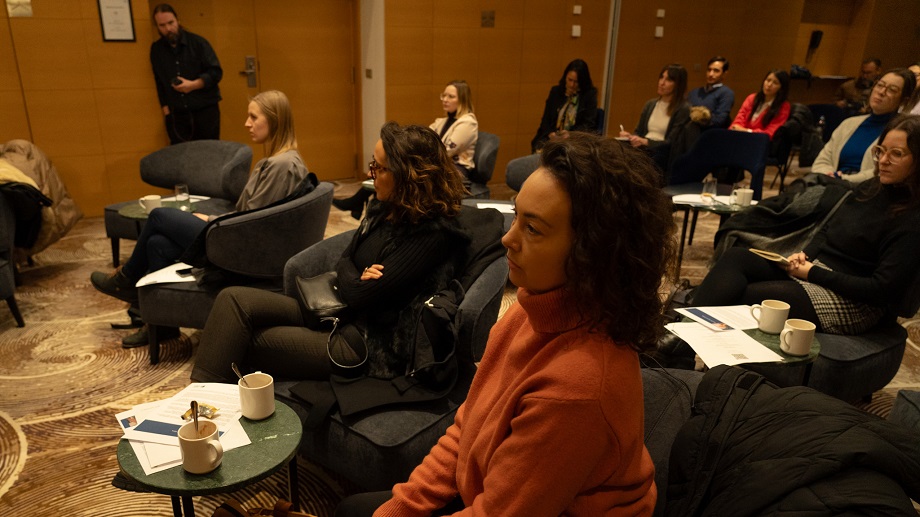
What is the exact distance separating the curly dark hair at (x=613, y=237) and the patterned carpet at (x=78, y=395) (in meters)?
1.63

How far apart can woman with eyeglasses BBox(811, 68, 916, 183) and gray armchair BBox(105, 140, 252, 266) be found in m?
4.17

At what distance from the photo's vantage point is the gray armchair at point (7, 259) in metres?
3.56

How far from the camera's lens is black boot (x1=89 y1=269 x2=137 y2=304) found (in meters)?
3.48

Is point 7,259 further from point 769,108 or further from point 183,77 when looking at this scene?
point 769,108

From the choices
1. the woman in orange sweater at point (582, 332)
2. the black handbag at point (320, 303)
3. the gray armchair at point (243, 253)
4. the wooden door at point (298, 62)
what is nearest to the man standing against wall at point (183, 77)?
the wooden door at point (298, 62)

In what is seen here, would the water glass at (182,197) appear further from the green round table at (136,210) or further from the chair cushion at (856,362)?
the chair cushion at (856,362)

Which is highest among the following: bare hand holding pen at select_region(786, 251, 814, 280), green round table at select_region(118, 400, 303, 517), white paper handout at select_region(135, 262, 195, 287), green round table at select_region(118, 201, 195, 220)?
bare hand holding pen at select_region(786, 251, 814, 280)

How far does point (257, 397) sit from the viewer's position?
1843 millimetres

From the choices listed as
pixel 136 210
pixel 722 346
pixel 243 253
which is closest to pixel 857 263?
pixel 722 346

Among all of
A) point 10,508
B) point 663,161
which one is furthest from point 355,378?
point 663,161

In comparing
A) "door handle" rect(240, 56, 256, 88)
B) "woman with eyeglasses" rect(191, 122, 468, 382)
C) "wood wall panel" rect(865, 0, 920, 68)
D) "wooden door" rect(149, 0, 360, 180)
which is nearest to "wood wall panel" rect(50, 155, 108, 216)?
"wooden door" rect(149, 0, 360, 180)

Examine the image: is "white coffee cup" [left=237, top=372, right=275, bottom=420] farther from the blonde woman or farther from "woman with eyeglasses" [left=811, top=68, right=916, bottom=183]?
"woman with eyeglasses" [left=811, top=68, right=916, bottom=183]

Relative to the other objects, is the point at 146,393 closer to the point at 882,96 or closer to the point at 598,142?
the point at 598,142

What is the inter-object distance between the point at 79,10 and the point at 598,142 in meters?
5.70
